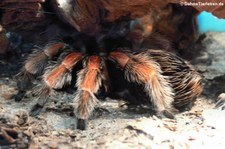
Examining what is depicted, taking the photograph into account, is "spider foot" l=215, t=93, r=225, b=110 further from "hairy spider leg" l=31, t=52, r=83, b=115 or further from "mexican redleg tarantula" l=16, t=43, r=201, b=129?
"hairy spider leg" l=31, t=52, r=83, b=115

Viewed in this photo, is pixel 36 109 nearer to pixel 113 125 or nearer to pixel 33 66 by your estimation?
pixel 33 66

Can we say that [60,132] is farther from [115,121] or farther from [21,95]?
[21,95]

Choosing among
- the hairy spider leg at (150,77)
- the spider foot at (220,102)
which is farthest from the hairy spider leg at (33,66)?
the spider foot at (220,102)

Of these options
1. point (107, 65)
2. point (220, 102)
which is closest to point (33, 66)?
point (107, 65)

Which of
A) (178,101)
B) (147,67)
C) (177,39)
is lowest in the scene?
(178,101)

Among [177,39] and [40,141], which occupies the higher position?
[177,39]

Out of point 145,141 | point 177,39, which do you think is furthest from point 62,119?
point 177,39
